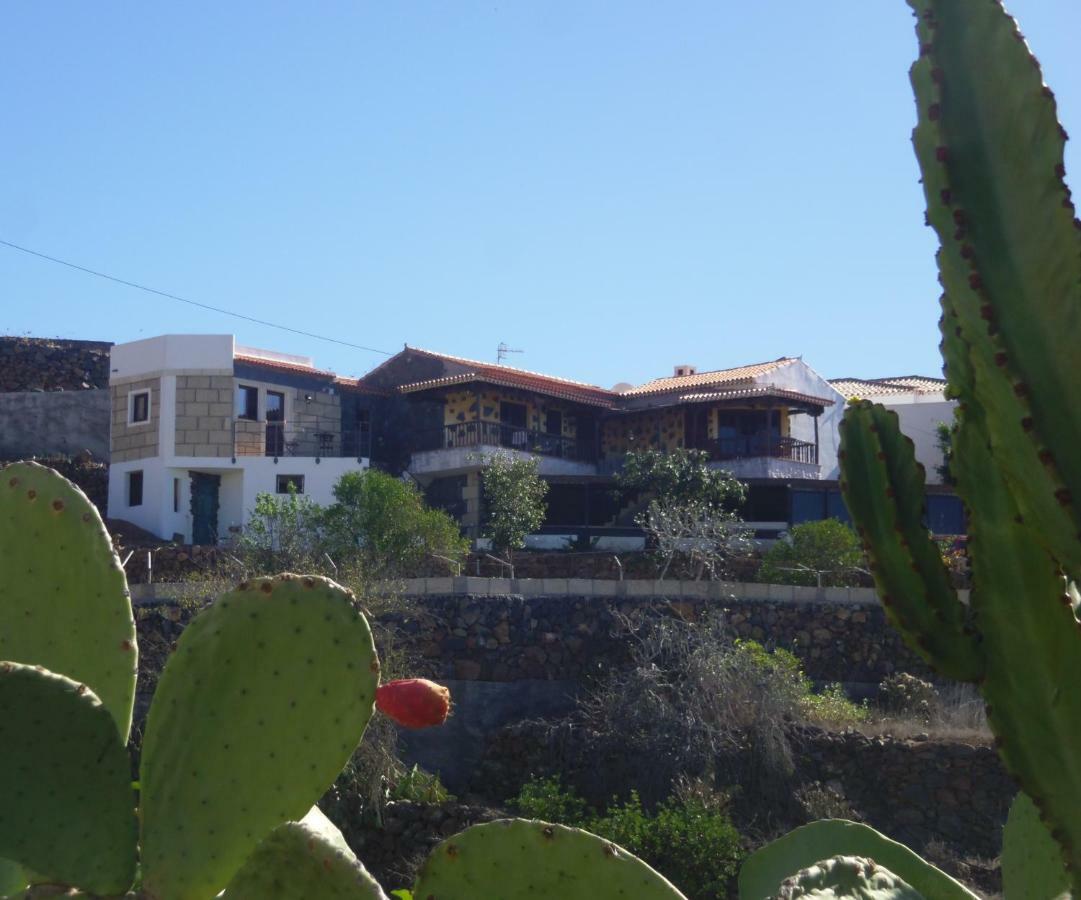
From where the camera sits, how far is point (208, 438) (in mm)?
32219

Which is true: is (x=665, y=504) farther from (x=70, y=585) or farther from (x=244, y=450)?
(x=70, y=585)

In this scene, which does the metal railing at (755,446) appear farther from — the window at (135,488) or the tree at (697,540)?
the window at (135,488)

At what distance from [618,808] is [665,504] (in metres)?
14.8

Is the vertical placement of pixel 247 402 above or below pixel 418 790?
above

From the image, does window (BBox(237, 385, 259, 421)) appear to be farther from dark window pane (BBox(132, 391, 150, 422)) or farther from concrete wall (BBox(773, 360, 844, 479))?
concrete wall (BBox(773, 360, 844, 479))

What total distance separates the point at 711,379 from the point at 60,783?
35285mm

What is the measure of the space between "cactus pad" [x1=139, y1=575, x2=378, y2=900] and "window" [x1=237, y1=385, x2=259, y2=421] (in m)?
30.7

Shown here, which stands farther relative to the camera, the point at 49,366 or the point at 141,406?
the point at 49,366

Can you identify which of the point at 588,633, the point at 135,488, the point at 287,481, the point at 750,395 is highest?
the point at 750,395

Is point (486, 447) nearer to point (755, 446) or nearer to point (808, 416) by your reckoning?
point (755, 446)

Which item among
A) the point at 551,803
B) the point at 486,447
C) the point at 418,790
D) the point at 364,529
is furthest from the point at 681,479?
the point at 418,790

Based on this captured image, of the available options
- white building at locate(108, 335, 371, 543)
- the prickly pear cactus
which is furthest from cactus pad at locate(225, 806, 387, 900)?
white building at locate(108, 335, 371, 543)

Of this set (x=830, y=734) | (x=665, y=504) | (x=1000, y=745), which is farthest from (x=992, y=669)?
(x=665, y=504)

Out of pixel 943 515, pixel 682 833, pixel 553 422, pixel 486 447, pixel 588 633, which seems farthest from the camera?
pixel 553 422
